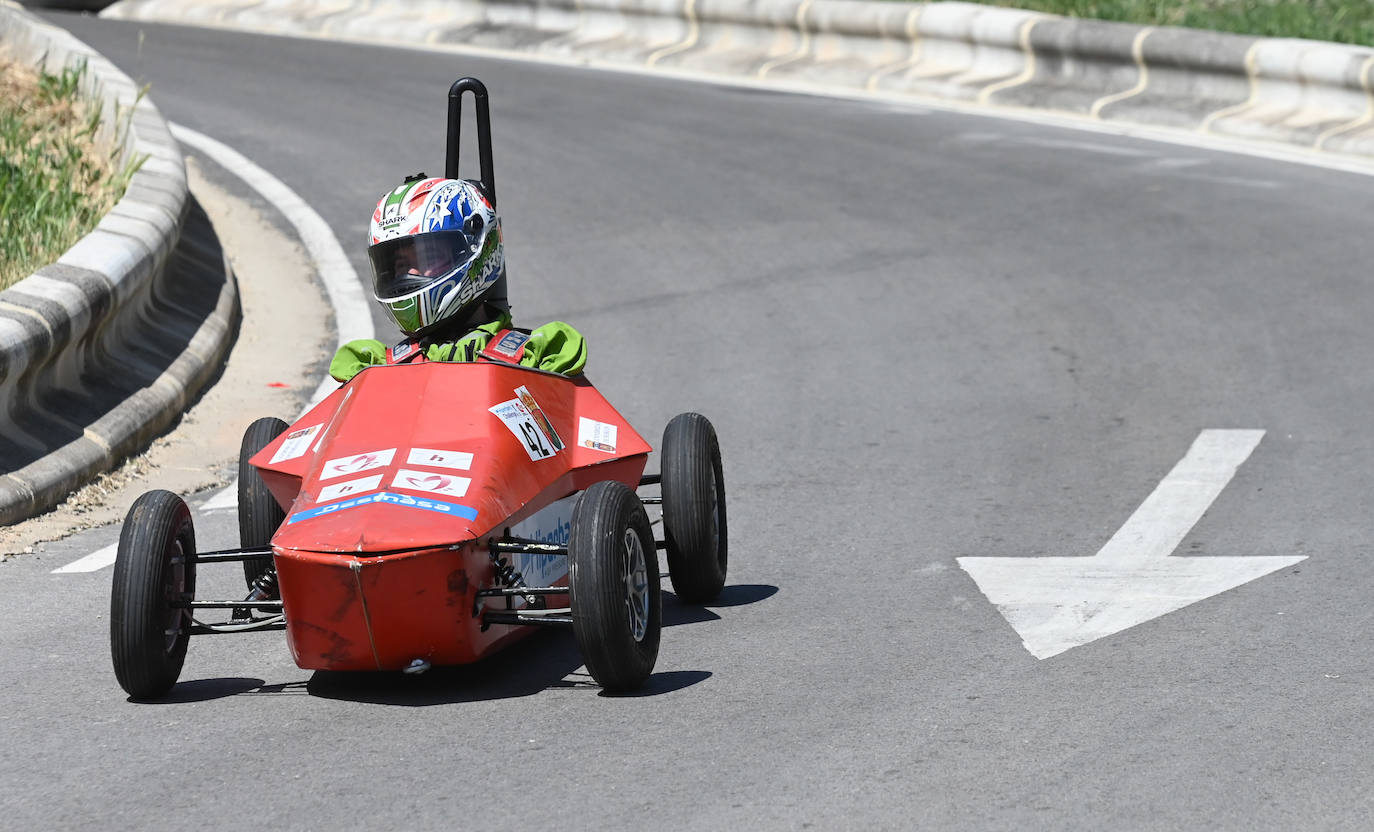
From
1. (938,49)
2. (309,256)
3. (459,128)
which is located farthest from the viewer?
(938,49)

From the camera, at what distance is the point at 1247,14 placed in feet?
61.1

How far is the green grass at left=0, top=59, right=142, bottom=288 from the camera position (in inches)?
400

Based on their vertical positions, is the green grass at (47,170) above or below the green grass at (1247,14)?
above

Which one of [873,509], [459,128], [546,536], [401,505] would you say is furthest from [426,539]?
[873,509]

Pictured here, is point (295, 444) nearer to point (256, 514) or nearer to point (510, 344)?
point (256, 514)

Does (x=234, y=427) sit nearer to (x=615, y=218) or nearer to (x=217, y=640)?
(x=217, y=640)

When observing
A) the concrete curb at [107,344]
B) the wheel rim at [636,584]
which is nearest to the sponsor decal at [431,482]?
the wheel rim at [636,584]

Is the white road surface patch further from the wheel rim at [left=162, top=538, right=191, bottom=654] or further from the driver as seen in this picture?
the wheel rim at [left=162, top=538, right=191, bottom=654]

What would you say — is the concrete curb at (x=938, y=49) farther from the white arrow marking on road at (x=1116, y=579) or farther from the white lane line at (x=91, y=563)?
the white lane line at (x=91, y=563)

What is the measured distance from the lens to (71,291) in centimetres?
880

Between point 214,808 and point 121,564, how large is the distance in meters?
1.11

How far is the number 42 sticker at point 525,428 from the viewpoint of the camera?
6113 millimetres

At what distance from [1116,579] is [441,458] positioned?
2499 millimetres

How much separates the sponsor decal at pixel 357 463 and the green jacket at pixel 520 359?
723mm
